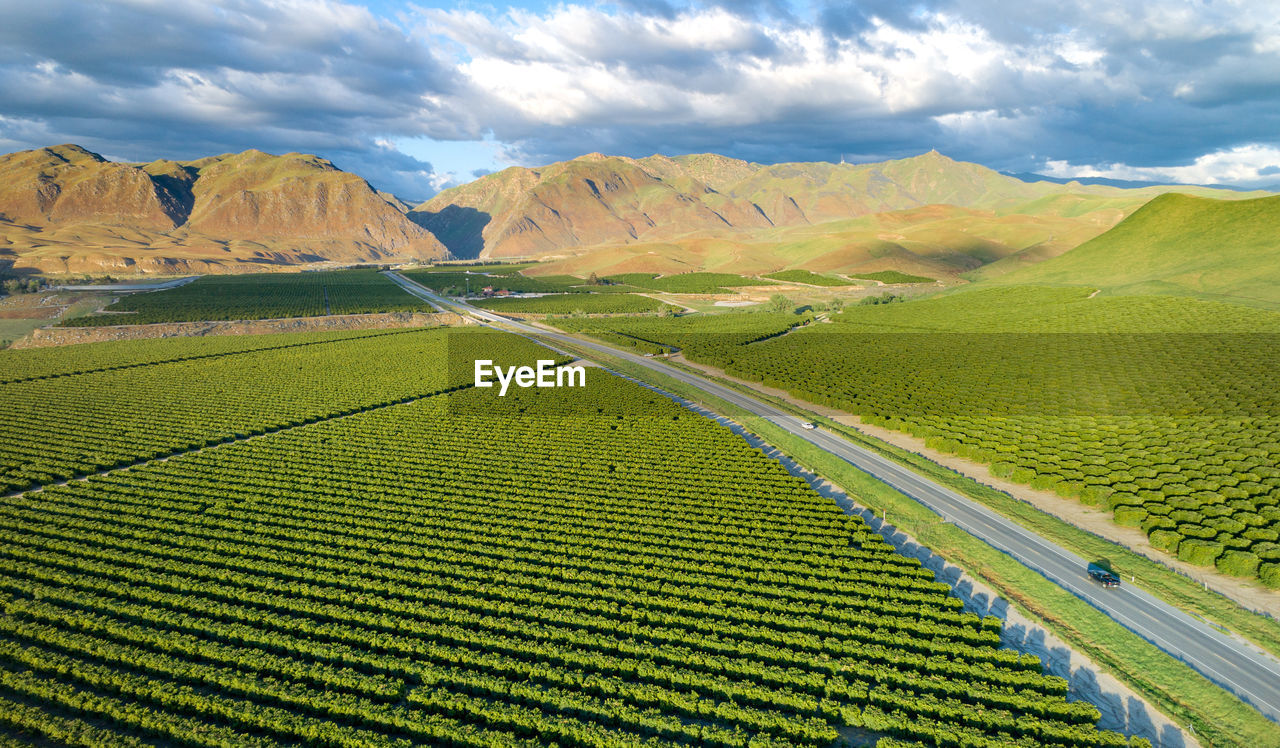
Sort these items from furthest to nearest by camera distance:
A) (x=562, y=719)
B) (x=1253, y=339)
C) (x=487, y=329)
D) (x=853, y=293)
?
1. (x=853, y=293)
2. (x=487, y=329)
3. (x=1253, y=339)
4. (x=562, y=719)

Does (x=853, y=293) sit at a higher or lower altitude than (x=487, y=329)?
higher

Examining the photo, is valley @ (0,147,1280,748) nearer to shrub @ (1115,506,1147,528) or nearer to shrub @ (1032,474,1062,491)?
shrub @ (1115,506,1147,528)

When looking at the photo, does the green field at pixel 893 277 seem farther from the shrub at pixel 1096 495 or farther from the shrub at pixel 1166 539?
the shrub at pixel 1166 539

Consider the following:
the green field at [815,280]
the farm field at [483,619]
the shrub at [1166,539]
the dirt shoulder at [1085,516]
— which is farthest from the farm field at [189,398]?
the green field at [815,280]

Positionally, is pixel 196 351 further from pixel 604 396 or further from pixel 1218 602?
pixel 1218 602

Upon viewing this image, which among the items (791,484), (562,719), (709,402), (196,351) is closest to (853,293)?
(709,402)
